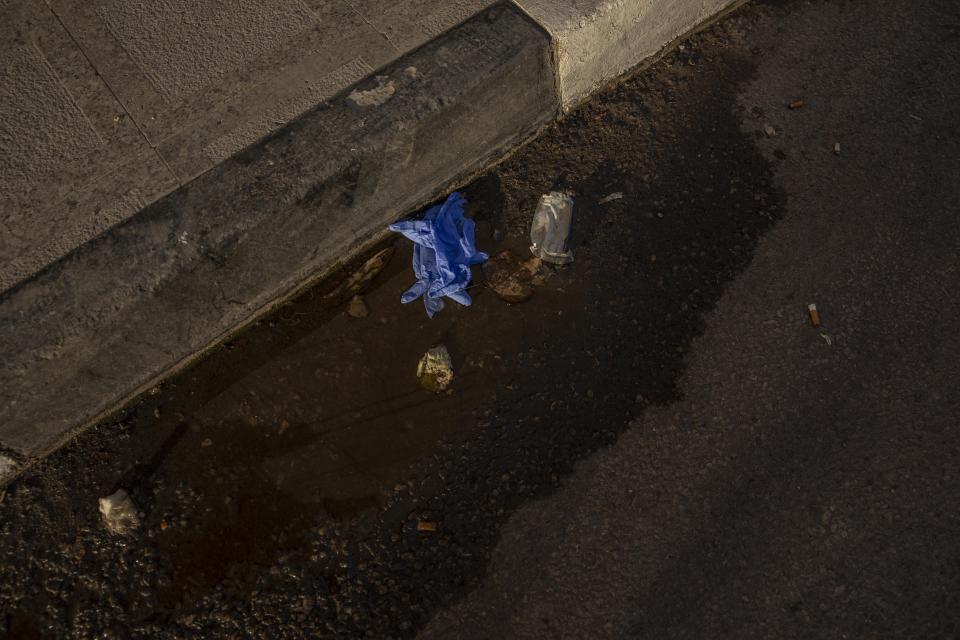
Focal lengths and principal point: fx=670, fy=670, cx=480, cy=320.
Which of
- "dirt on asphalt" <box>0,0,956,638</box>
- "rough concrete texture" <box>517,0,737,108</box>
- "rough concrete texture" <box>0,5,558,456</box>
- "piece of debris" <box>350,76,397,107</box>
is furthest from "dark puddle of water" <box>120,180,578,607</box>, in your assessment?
"rough concrete texture" <box>517,0,737,108</box>

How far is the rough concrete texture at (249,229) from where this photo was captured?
2.79 metres

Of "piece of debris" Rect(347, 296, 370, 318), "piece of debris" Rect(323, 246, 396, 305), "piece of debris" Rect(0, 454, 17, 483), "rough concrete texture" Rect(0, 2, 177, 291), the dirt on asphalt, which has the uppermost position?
"rough concrete texture" Rect(0, 2, 177, 291)

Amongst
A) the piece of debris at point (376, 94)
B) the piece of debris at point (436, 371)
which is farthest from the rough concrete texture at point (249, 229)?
the piece of debris at point (436, 371)

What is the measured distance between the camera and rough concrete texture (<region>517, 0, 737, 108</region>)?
127 inches

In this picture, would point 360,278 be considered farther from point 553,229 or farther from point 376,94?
point 553,229

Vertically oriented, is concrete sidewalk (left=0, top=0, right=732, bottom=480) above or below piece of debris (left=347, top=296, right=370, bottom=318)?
above

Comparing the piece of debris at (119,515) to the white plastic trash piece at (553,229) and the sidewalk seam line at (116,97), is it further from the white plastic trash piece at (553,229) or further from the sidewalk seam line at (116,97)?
the white plastic trash piece at (553,229)

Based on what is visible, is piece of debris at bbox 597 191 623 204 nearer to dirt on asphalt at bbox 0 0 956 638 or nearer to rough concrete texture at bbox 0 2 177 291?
dirt on asphalt at bbox 0 0 956 638

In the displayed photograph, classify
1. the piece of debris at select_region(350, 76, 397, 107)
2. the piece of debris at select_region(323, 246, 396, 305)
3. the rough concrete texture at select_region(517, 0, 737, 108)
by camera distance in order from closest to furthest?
the piece of debris at select_region(350, 76, 397, 107)
the rough concrete texture at select_region(517, 0, 737, 108)
the piece of debris at select_region(323, 246, 396, 305)

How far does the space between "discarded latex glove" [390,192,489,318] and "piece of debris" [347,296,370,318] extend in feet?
0.64

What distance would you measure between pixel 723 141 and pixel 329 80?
2.03 m

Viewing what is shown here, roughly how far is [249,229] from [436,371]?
3.42 ft

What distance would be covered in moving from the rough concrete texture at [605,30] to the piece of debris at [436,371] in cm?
150

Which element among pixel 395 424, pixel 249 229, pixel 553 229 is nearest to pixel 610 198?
pixel 553 229
